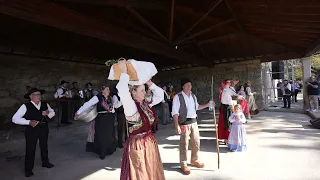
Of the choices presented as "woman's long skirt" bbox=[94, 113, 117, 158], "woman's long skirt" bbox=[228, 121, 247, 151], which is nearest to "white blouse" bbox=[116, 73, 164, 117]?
"woman's long skirt" bbox=[94, 113, 117, 158]

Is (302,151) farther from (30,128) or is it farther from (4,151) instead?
(4,151)

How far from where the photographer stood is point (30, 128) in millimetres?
3854

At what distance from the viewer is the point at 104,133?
15.9 feet

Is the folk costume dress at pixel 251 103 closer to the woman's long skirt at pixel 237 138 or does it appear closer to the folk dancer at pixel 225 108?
the folk dancer at pixel 225 108

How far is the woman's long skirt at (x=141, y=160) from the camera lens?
2.21 m

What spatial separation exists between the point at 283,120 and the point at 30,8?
8.19 meters

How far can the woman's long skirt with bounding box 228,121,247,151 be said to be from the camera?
4.70 m

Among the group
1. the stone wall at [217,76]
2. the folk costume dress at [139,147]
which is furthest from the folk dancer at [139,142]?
the stone wall at [217,76]

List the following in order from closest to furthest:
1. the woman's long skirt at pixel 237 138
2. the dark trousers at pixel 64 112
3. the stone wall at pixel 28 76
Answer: the woman's long skirt at pixel 237 138 < the stone wall at pixel 28 76 < the dark trousers at pixel 64 112

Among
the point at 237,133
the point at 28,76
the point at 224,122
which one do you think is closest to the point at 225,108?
the point at 224,122

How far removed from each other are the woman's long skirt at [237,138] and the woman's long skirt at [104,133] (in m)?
2.59

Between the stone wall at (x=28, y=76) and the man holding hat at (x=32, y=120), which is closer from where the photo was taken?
the man holding hat at (x=32, y=120)

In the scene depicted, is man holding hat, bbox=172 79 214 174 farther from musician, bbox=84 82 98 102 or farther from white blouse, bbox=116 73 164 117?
musician, bbox=84 82 98 102

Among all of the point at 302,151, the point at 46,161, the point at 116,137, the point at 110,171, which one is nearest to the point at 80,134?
the point at 116,137
